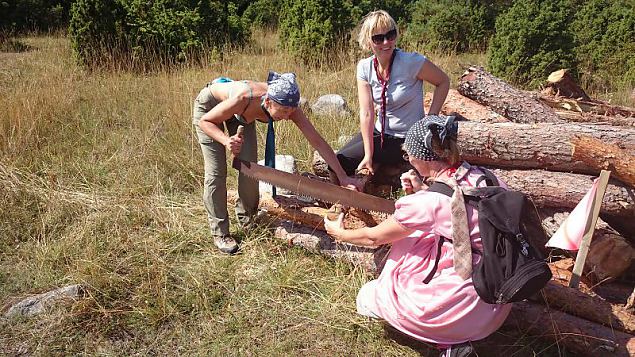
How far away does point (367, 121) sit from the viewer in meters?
4.40

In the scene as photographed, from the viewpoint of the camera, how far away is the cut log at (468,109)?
520 cm

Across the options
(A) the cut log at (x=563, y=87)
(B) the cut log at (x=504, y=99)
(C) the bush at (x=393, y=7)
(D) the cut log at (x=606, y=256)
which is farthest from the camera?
(C) the bush at (x=393, y=7)

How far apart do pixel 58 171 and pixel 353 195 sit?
367cm

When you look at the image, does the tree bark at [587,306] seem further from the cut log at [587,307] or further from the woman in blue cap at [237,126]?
the woman in blue cap at [237,126]

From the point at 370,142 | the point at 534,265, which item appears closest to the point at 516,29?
the point at 370,142

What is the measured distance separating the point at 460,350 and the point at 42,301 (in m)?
2.96

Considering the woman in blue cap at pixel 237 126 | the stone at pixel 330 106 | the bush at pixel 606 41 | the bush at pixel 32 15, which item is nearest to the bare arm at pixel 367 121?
the woman in blue cap at pixel 237 126

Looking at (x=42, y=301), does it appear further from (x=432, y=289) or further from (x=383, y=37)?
(x=383, y=37)

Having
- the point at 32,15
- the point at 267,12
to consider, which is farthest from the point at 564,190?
the point at 32,15

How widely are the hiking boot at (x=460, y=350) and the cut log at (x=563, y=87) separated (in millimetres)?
4976

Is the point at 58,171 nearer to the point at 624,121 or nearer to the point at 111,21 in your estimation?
the point at 111,21

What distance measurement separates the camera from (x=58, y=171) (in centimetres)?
561

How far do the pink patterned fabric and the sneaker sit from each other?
1.66m

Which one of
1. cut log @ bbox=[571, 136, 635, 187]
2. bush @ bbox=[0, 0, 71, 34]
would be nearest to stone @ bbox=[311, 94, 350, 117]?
cut log @ bbox=[571, 136, 635, 187]
